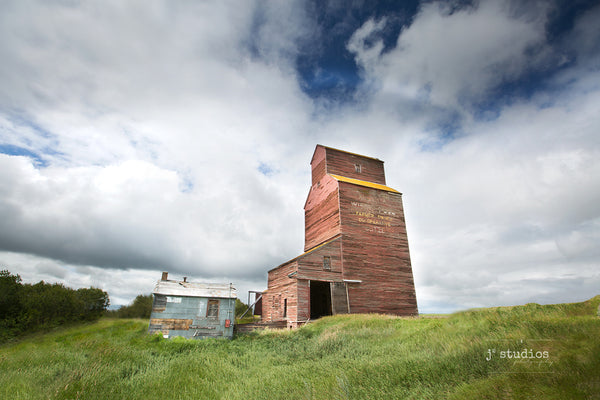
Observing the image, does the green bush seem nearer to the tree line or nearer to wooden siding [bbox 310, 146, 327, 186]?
the tree line

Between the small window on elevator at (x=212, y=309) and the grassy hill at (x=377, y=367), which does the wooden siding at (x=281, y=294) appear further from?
the grassy hill at (x=377, y=367)

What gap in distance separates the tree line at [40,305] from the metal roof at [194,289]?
938 inches

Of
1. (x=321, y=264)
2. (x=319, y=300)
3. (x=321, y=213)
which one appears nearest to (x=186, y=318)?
(x=321, y=264)

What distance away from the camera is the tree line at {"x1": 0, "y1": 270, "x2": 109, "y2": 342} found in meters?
31.7

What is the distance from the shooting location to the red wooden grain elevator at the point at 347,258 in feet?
75.8

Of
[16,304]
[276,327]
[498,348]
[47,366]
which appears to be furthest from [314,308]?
[16,304]

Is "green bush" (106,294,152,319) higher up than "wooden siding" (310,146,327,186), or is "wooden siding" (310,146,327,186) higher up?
"wooden siding" (310,146,327,186)

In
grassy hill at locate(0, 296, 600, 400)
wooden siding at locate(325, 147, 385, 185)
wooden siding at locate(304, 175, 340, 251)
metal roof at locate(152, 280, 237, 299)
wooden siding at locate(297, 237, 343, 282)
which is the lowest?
grassy hill at locate(0, 296, 600, 400)

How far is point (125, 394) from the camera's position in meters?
7.75

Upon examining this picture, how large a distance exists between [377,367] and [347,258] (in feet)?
56.6

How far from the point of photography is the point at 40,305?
3444 centimetres

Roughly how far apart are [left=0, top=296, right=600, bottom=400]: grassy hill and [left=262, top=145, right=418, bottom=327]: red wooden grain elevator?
377 inches

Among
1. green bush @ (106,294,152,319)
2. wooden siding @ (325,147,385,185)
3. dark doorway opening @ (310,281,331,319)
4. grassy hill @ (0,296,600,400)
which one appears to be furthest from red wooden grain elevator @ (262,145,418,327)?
green bush @ (106,294,152,319)

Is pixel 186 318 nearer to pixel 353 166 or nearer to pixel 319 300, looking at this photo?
pixel 319 300
